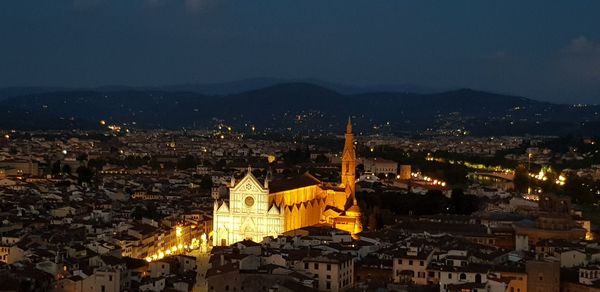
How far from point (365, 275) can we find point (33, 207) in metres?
19.3

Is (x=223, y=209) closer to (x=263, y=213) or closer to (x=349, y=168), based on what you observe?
(x=263, y=213)

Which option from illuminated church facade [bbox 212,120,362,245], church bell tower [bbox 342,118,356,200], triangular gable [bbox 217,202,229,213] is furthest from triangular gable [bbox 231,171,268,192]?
church bell tower [bbox 342,118,356,200]

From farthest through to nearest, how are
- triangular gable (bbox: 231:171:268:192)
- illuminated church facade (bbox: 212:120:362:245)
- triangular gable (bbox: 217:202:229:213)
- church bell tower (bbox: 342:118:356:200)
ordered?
1. church bell tower (bbox: 342:118:356:200)
2. triangular gable (bbox: 217:202:229:213)
3. triangular gable (bbox: 231:171:268:192)
4. illuminated church facade (bbox: 212:120:362:245)

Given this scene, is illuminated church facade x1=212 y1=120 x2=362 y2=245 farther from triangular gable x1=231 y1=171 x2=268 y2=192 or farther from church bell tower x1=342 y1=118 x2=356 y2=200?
church bell tower x1=342 y1=118 x2=356 y2=200

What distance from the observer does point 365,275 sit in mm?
24438

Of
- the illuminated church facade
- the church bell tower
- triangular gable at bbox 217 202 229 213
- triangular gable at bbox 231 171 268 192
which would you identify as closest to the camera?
the illuminated church facade

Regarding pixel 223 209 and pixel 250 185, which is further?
pixel 223 209

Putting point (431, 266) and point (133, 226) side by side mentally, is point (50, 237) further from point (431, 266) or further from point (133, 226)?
point (431, 266)

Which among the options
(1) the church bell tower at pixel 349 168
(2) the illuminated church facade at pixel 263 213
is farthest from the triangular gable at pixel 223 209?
(1) the church bell tower at pixel 349 168

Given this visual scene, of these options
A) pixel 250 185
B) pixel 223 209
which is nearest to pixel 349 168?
pixel 250 185

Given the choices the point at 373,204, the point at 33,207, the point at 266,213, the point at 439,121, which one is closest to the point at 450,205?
the point at 373,204

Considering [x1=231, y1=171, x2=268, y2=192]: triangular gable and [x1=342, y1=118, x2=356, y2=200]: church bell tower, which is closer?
[x1=231, y1=171, x2=268, y2=192]: triangular gable

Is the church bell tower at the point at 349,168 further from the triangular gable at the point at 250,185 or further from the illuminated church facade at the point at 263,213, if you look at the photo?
the triangular gable at the point at 250,185

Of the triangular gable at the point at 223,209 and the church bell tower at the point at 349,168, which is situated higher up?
the church bell tower at the point at 349,168
